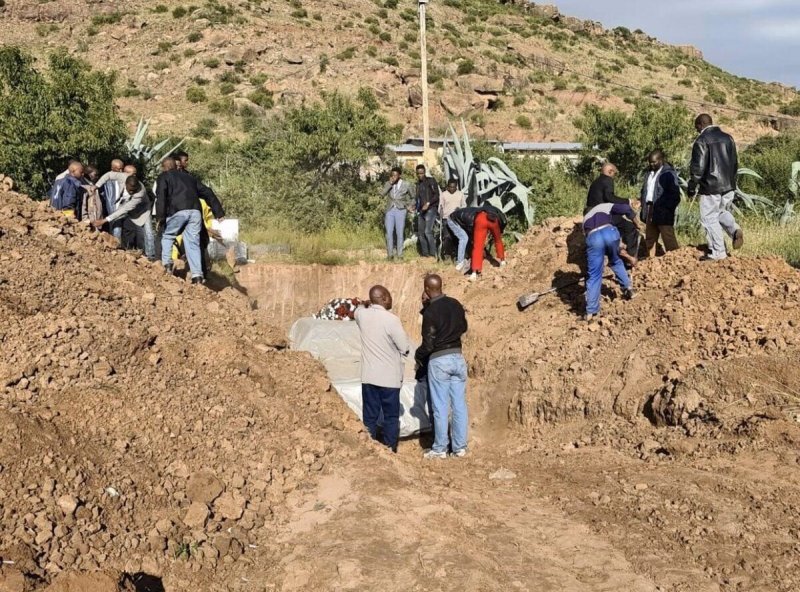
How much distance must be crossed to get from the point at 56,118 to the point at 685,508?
11.6 meters

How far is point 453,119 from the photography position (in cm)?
3850

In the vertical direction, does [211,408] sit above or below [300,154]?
below

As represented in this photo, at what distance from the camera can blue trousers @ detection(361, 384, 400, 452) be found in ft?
22.9

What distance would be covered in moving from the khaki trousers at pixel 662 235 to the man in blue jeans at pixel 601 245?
1020mm

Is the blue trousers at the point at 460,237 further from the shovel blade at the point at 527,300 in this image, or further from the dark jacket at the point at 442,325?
the dark jacket at the point at 442,325

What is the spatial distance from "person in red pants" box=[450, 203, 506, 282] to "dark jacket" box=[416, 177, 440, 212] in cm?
67

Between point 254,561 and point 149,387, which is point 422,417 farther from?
point 254,561

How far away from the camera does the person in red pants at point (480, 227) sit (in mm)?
11953

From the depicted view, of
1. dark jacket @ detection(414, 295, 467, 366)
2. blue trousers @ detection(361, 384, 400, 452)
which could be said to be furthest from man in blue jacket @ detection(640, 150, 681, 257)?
blue trousers @ detection(361, 384, 400, 452)

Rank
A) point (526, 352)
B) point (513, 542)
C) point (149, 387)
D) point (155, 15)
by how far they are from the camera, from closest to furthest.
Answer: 1. point (513, 542)
2. point (149, 387)
3. point (526, 352)
4. point (155, 15)

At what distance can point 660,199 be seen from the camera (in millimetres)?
9383

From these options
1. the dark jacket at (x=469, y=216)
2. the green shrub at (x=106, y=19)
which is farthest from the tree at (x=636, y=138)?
the green shrub at (x=106, y=19)

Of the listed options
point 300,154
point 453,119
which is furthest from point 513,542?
point 453,119

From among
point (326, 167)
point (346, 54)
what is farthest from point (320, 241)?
point (346, 54)
